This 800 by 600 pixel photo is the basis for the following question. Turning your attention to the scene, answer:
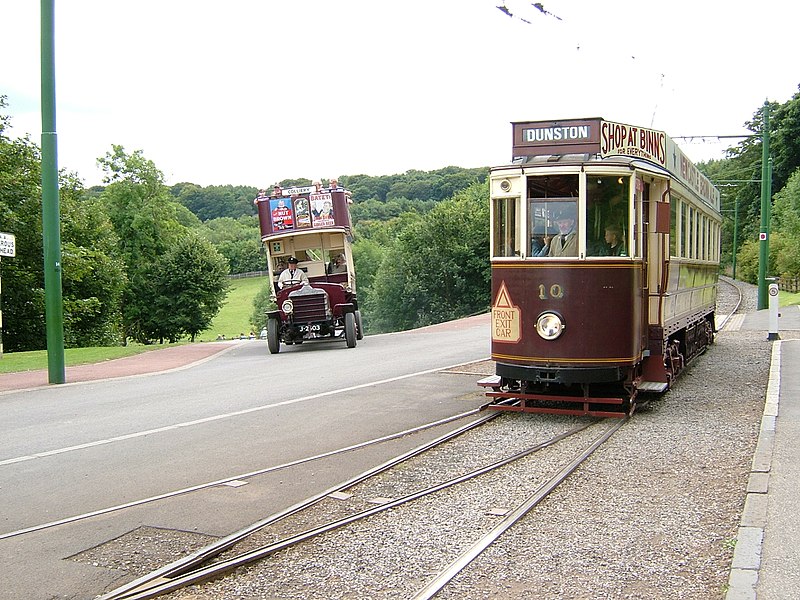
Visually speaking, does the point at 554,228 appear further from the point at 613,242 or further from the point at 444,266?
the point at 444,266

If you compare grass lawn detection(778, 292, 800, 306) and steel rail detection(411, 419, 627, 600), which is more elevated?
grass lawn detection(778, 292, 800, 306)

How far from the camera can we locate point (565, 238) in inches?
380

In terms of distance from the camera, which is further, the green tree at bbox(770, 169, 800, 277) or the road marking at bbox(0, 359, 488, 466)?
the green tree at bbox(770, 169, 800, 277)

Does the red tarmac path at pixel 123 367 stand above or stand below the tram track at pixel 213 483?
below

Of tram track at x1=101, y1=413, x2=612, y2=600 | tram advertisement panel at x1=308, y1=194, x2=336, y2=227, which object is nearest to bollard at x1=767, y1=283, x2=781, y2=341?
tram advertisement panel at x1=308, y1=194, x2=336, y2=227

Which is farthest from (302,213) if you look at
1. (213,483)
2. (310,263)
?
(213,483)

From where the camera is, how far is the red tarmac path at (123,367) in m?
14.5

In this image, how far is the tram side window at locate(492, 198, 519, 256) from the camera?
390 inches

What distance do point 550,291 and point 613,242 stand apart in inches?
36.7

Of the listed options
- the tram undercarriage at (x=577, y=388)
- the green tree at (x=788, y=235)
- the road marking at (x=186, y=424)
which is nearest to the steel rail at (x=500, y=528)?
the tram undercarriage at (x=577, y=388)

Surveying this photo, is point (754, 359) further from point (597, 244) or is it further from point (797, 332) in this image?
point (597, 244)

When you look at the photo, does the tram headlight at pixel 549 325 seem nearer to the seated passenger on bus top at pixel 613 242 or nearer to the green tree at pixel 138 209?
the seated passenger on bus top at pixel 613 242

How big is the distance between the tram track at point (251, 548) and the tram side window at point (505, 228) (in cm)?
312

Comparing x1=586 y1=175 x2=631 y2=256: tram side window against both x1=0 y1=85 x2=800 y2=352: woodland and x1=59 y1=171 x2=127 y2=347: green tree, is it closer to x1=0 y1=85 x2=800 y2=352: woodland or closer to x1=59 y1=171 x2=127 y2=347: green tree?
x1=0 y1=85 x2=800 y2=352: woodland
